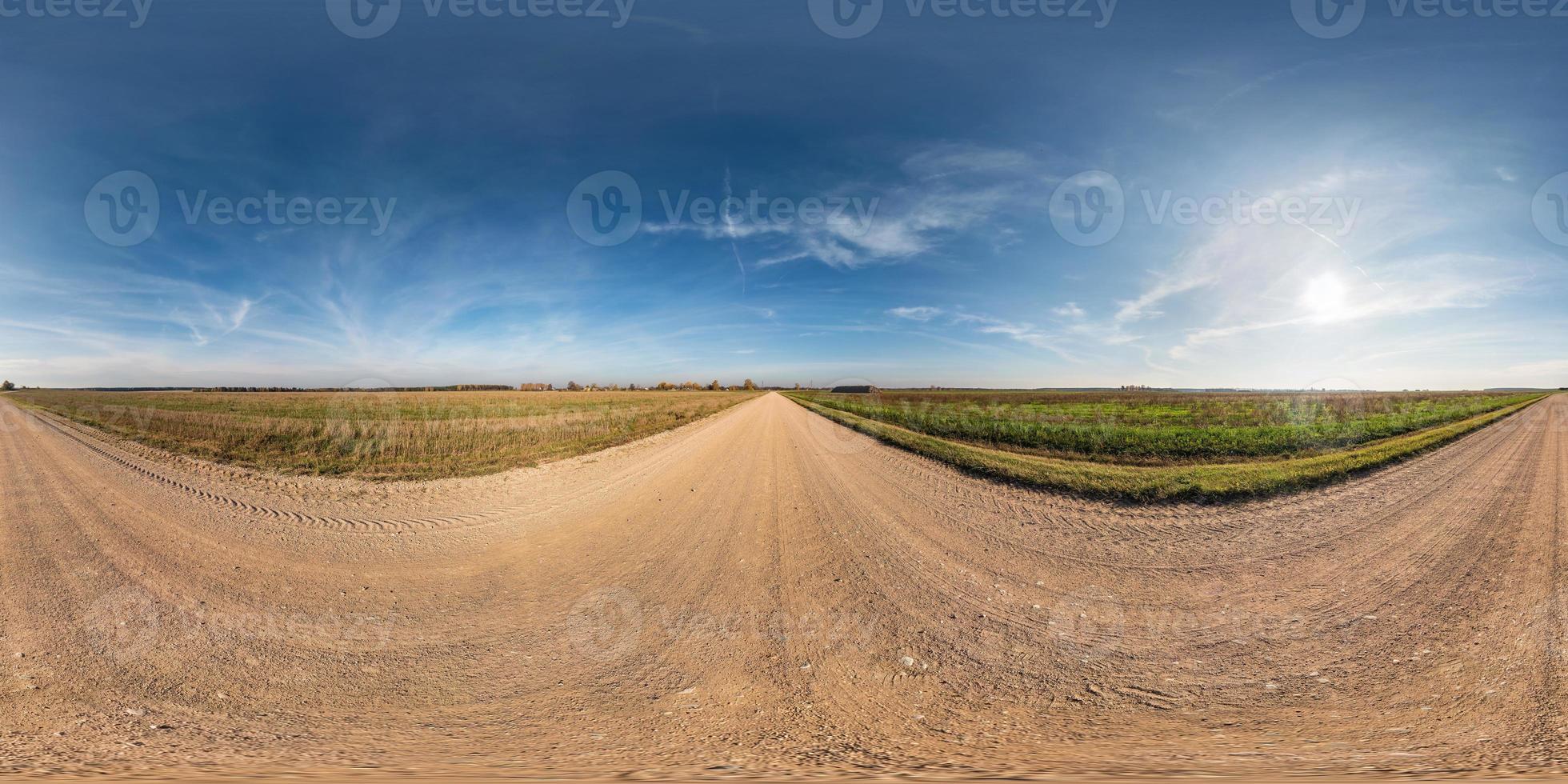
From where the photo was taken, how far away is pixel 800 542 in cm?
618

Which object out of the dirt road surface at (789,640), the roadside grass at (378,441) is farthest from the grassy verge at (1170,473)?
the roadside grass at (378,441)

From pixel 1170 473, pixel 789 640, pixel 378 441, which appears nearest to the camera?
pixel 789 640

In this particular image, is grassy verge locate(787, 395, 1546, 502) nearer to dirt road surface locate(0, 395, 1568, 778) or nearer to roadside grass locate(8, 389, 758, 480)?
dirt road surface locate(0, 395, 1568, 778)

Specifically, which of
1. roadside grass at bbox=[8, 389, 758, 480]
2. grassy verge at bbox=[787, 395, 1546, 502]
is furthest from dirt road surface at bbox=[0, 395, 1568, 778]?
roadside grass at bbox=[8, 389, 758, 480]

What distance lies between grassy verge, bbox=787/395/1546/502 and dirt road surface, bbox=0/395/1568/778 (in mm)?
933

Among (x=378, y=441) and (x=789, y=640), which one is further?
(x=378, y=441)

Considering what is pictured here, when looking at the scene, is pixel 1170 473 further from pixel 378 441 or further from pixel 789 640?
pixel 378 441

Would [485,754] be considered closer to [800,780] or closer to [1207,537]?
[800,780]

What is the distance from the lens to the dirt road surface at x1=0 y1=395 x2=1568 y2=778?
2.99 metres

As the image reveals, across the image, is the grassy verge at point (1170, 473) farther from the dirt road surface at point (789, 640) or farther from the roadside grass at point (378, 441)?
the roadside grass at point (378, 441)

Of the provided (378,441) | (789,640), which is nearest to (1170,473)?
(789,640)

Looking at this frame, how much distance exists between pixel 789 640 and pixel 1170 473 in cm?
946

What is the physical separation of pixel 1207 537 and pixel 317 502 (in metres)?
12.8

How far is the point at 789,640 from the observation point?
12.9 feet
